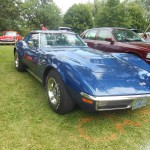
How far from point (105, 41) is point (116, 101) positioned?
4.64m

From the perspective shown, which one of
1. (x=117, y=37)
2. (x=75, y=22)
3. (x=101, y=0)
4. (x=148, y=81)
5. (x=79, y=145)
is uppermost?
(x=101, y=0)

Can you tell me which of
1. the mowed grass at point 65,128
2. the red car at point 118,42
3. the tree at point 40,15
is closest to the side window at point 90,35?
the red car at point 118,42

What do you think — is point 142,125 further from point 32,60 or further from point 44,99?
point 32,60

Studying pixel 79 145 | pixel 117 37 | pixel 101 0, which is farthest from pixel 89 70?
pixel 101 0

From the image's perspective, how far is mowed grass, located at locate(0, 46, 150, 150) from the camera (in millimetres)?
2945

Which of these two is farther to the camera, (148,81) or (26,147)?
(148,81)

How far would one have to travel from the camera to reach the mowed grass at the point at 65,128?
9.66ft

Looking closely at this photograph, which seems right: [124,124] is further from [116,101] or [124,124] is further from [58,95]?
[58,95]

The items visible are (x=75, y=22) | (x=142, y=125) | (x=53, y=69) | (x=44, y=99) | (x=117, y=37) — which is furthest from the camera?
(x=75, y=22)

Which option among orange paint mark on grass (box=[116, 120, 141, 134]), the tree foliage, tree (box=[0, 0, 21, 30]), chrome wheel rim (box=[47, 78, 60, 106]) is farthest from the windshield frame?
the tree foliage

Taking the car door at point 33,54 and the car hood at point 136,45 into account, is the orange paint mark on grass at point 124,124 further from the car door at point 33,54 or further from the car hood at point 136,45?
the car hood at point 136,45

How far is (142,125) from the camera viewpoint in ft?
11.6

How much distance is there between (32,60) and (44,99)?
3.36ft

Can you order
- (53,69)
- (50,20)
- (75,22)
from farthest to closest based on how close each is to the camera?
1. (50,20)
2. (75,22)
3. (53,69)
